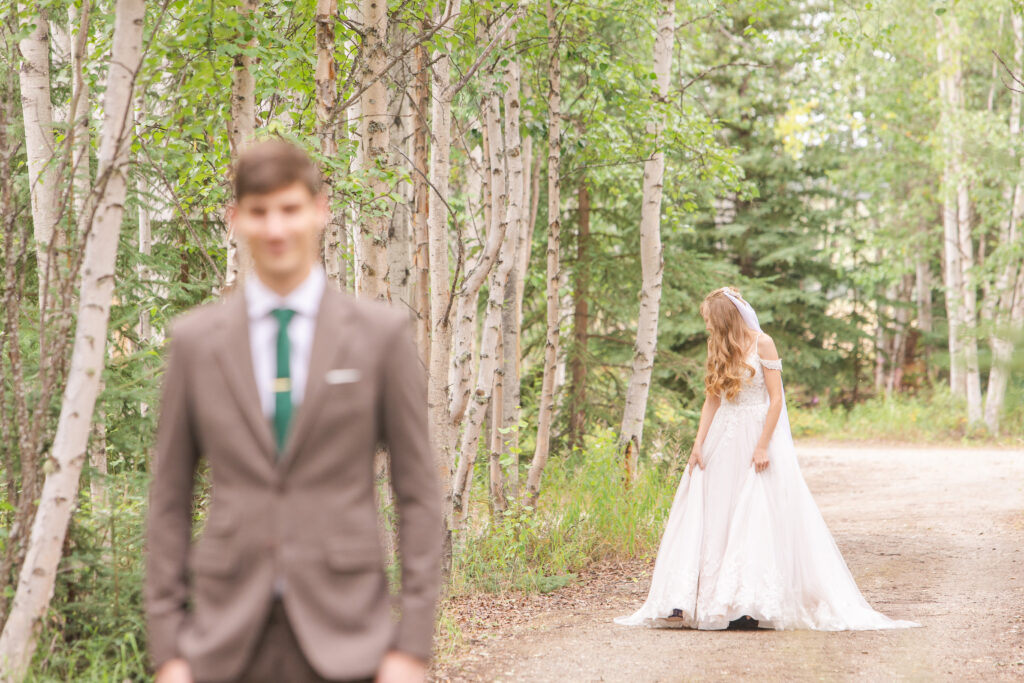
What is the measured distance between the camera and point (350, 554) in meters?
2.10

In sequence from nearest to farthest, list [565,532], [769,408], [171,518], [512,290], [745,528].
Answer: [171,518]
[745,528]
[769,408]
[565,532]
[512,290]

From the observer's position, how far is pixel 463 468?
8125 millimetres

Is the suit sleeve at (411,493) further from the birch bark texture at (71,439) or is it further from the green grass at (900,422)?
the green grass at (900,422)

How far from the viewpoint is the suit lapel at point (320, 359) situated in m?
2.05


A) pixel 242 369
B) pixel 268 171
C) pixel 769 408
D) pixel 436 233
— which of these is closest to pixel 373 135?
pixel 436 233

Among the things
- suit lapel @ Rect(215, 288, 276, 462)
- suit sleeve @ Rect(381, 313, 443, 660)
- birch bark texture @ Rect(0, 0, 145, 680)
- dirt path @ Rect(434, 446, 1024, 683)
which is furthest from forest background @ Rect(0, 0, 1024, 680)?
suit lapel @ Rect(215, 288, 276, 462)

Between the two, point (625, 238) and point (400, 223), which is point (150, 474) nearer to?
point (400, 223)

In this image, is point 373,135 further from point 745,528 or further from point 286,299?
point 286,299

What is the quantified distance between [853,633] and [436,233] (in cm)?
407

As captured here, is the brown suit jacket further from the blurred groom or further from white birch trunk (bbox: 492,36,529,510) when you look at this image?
white birch trunk (bbox: 492,36,529,510)

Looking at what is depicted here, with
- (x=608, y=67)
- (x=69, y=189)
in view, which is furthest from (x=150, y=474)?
(x=608, y=67)

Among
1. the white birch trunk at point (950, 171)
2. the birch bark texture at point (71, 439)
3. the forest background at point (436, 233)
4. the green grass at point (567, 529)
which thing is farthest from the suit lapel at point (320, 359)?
the white birch trunk at point (950, 171)

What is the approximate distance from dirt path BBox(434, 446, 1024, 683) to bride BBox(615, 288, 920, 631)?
0.63ft

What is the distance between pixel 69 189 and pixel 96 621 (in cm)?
196
